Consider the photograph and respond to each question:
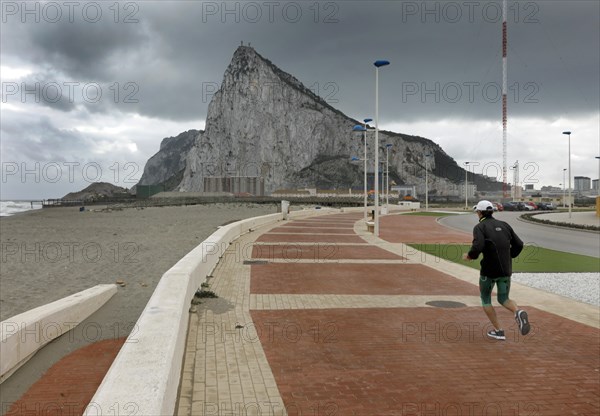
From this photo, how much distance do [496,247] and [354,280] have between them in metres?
5.13

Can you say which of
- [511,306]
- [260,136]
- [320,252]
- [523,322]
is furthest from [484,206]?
[260,136]

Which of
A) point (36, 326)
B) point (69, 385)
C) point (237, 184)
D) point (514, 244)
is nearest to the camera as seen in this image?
point (69, 385)

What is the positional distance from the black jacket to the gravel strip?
4.29 m

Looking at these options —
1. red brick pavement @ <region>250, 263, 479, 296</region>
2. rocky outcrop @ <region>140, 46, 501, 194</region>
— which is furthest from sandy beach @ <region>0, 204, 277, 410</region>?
rocky outcrop @ <region>140, 46, 501, 194</region>

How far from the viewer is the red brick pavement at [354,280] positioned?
962cm

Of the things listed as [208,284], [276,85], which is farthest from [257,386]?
[276,85]

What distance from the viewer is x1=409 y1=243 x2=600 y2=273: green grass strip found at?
1318cm

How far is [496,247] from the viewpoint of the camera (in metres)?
6.01

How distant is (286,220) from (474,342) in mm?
27356

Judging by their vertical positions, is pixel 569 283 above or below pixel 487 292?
below

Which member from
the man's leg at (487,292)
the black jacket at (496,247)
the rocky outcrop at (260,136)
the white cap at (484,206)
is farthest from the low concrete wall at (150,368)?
the rocky outcrop at (260,136)

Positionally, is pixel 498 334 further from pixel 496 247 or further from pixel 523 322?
pixel 496 247

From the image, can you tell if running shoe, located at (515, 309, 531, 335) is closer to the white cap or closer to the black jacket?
the black jacket

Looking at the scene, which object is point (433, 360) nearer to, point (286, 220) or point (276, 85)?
point (286, 220)
